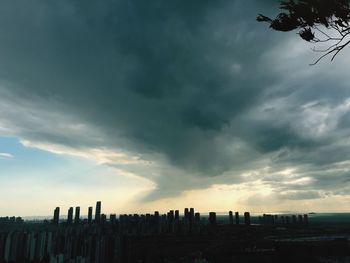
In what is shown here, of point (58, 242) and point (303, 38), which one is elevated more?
point (303, 38)

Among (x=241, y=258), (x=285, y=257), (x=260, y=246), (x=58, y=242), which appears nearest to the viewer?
(x=285, y=257)

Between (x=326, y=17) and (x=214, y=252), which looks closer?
(x=326, y=17)

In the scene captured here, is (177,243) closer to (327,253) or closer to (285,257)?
(327,253)

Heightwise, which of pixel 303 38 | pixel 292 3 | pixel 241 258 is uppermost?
pixel 292 3

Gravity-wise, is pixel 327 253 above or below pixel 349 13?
below

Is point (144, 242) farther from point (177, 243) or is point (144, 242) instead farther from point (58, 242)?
point (58, 242)

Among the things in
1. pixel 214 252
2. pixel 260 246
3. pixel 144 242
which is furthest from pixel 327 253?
pixel 144 242

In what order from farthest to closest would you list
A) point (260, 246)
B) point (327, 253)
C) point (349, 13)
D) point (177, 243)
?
point (177, 243) < point (260, 246) < point (327, 253) < point (349, 13)

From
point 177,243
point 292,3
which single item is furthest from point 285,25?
point 177,243

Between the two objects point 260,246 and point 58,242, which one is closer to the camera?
point 58,242
